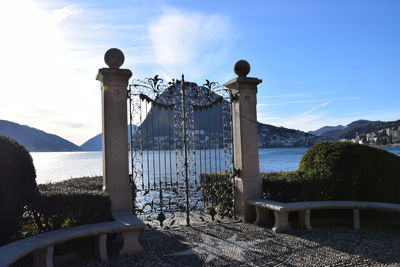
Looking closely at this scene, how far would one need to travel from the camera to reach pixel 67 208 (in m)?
5.38

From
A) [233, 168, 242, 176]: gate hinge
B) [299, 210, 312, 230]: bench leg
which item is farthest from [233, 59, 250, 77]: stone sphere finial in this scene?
[299, 210, 312, 230]: bench leg

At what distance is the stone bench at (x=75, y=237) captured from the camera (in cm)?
413

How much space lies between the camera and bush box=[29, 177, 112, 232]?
525 centimetres

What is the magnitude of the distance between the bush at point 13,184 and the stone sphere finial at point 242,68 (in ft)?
17.2

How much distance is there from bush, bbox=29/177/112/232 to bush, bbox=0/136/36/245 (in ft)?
0.73

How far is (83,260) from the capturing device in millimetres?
5531

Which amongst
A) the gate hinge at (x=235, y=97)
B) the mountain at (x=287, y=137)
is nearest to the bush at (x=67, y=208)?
the gate hinge at (x=235, y=97)

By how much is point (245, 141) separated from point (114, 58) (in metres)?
3.80

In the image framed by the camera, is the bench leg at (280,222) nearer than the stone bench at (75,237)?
No

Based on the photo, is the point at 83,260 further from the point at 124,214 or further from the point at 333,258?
the point at 333,258

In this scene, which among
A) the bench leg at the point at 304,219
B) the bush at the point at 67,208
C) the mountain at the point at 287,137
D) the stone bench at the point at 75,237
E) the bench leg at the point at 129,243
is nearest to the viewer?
the stone bench at the point at 75,237

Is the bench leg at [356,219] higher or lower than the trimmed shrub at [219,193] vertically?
lower

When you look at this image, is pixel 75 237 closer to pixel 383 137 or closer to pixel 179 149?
pixel 179 149

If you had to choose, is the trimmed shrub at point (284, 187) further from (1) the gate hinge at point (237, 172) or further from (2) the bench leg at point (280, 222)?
(2) the bench leg at point (280, 222)
